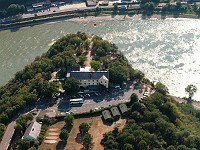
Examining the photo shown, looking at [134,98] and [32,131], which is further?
[134,98]

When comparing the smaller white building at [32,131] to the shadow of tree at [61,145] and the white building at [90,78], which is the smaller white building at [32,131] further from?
the white building at [90,78]

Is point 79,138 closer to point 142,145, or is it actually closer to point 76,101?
point 76,101

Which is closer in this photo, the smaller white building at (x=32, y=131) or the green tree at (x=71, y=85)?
the smaller white building at (x=32, y=131)

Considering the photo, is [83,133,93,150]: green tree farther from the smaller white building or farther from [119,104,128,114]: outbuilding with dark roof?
[119,104,128,114]: outbuilding with dark roof

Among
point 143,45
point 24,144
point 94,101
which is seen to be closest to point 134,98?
point 94,101

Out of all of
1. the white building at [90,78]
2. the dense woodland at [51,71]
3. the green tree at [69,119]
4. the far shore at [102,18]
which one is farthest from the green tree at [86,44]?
the far shore at [102,18]

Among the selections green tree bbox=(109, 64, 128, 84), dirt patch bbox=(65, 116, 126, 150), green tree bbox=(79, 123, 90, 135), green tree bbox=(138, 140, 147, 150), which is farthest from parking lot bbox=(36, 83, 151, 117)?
green tree bbox=(138, 140, 147, 150)
